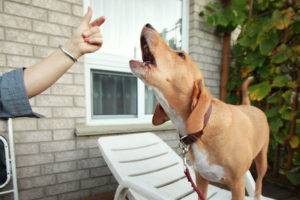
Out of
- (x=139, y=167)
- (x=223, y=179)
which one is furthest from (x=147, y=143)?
(x=223, y=179)

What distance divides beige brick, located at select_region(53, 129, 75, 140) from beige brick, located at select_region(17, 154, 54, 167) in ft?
0.64

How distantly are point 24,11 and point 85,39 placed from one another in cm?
174

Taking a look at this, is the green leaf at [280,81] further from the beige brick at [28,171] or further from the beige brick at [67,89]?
the beige brick at [28,171]

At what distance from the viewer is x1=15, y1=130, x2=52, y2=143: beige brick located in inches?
98.4

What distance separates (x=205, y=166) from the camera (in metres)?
1.43

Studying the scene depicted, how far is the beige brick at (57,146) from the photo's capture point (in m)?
2.66

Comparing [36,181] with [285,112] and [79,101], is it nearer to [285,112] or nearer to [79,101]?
[79,101]

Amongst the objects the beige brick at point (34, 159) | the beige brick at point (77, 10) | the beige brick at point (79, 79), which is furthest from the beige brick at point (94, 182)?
the beige brick at point (77, 10)

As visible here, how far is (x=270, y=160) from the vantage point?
3773 mm

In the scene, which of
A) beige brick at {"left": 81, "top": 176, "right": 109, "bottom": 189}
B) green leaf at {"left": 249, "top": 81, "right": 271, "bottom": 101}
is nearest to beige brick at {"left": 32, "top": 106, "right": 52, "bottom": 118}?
beige brick at {"left": 81, "top": 176, "right": 109, "bottom": 189}

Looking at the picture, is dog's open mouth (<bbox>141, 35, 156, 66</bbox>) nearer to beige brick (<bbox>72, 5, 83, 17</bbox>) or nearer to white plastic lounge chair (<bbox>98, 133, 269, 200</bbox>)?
white plastic lounge chair (<bbox>98, 133, 269, 200</bbox>)

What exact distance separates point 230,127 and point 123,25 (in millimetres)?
2279

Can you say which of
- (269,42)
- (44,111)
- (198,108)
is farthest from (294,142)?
(44,111)

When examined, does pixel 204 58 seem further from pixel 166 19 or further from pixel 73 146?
pixel 73 146
